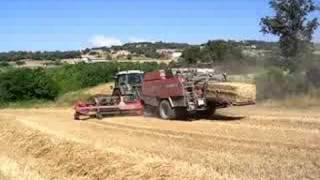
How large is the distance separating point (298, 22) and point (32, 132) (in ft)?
61.3

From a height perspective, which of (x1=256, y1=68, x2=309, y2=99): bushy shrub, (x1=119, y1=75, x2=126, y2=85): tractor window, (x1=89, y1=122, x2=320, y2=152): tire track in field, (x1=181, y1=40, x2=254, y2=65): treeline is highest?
(x1=181, y1=40, x2=254, y2=65): treeline

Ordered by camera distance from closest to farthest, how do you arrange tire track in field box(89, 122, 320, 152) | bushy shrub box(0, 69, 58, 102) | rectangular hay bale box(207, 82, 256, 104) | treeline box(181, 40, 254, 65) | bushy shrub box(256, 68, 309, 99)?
tire track in field box(89, 122, 320, 152) < rectangular hay bale box(207, 82, 256, 104) < bushy shrub box(256, 68, 309, 99) < treeline box(181, 40, 254, 65) < bushy shrub box(0, 69, 58, 102)

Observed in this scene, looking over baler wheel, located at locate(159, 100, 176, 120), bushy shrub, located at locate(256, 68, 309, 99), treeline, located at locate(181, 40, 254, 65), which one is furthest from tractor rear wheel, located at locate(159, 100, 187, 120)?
treeline, located at locate(181, 40, 254, 65)

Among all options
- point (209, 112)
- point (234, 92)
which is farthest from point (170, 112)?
point (234, 92)

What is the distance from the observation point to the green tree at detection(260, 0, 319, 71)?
35.0 meters

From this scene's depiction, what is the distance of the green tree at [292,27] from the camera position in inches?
1379

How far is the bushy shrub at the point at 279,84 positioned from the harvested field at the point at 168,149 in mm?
6790

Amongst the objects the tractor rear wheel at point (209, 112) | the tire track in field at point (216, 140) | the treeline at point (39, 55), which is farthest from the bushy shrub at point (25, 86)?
the treeline at point (39, 55)

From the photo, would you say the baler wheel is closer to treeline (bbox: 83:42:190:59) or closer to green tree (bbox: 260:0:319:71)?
green tree (bbox: 260:0:319:71)

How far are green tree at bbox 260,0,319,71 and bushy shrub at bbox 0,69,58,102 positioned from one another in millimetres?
20716

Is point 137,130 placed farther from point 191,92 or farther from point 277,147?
point 277,147

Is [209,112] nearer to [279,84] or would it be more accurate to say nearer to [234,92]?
[234,92]

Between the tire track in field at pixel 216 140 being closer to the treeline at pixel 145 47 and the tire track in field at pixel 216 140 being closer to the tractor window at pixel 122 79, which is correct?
the tractor window at pixel 122 79

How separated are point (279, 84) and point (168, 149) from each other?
698 inches
